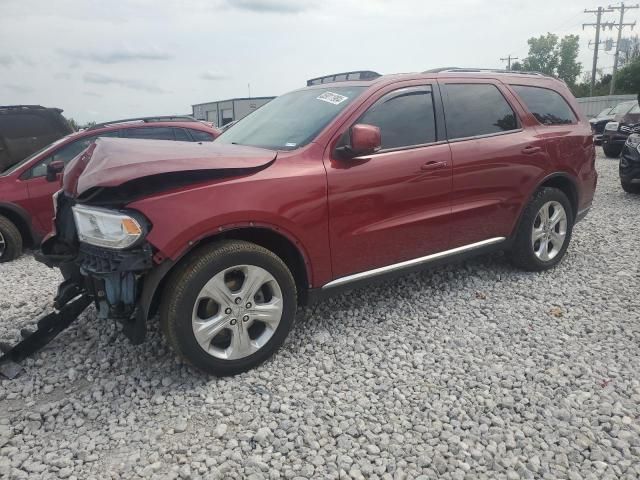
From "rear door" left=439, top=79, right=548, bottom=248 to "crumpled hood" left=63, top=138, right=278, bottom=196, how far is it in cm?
159

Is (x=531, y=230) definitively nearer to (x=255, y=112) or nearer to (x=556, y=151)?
(x=556, y=151)

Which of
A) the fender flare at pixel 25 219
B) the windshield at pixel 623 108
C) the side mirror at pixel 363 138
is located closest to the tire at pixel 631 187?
the side mirror at pixel 363 138

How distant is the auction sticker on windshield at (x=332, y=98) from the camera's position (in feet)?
11.6

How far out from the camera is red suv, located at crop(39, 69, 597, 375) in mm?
2701

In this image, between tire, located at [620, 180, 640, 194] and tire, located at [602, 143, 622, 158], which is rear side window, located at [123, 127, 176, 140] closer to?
tire, located at [620, 180, 640, 194]

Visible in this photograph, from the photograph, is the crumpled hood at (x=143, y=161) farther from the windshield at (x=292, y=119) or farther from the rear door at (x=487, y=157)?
the rear door at (x=487, y=157)

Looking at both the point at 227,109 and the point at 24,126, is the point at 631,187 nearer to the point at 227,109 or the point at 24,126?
the point at 24,126

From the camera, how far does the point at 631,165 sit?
321 inches

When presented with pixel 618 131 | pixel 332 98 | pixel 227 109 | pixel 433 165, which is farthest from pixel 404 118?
pixel 227 109

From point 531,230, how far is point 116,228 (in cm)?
348

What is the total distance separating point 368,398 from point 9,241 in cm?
517

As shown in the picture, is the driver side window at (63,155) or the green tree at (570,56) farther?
the green tree at (570,56)

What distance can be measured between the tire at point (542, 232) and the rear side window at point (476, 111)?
2.42ft

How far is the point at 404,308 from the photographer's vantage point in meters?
3.95
